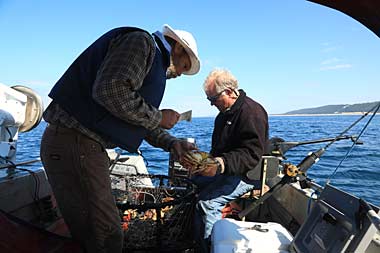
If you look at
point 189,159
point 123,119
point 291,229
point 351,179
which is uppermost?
point 123,119

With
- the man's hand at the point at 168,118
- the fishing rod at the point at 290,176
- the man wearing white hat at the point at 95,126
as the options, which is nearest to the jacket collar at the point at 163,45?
the man wearing white hat at the point at 95,126

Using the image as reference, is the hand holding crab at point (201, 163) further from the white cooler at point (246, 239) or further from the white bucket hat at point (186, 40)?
the white bucket hat at point (186, 40)

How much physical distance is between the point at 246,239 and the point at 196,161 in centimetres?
61

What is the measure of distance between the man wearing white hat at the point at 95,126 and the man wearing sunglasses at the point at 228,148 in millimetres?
927

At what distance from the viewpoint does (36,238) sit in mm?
1959

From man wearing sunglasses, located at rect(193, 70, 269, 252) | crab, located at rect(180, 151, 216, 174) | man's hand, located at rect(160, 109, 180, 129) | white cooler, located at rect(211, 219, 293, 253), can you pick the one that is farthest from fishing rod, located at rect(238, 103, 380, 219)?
man's hand, located at rect(160, 109, 180, 129)

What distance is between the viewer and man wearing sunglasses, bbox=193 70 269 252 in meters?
2.68

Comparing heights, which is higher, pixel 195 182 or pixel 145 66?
pixel 145 66

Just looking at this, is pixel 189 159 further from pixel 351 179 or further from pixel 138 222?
pixel 351 179

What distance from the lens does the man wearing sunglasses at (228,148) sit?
2684mm

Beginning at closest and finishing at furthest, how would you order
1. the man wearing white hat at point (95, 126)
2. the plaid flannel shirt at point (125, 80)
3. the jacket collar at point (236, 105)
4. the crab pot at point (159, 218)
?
the plaid flannel shirt at point (125, 80)
the man wearing white hat at point (95, 126)
the crab pot at point (159, 218)
the jacket collar at point (236, 105)

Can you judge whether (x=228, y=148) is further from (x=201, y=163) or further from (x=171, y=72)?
(x=171, y=72)

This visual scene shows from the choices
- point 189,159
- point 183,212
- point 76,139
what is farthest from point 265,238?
point 76,139

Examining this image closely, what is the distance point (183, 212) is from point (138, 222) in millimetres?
383
